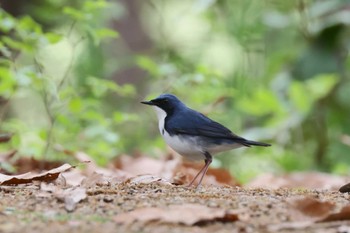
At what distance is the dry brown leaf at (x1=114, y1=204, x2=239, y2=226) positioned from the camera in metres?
2.84

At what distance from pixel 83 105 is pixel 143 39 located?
245 inches

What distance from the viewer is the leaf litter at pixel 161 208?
2.82 metres

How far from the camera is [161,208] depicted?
3.03 meters

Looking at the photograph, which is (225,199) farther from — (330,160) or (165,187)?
(330,160)

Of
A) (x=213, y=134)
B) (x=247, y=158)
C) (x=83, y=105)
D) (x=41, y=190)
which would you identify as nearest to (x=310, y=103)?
(x=247, y=158)

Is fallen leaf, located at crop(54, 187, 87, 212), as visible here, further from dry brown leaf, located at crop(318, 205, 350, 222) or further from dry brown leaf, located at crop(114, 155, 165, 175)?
dry brown leaf, located at crop(114, 155, 165, 175)

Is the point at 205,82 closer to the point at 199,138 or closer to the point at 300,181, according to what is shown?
the point at 300,181

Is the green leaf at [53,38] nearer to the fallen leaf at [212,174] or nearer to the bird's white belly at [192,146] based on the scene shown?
the fallen leaf at [212,174]

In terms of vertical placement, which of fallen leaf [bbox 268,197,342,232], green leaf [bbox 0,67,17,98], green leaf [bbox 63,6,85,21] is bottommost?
fallen leaf [bbox 268,197,342,232]

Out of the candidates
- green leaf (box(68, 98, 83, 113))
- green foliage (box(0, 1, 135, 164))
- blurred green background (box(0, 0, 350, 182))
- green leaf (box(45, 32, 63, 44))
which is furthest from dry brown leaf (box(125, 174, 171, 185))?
green leaf (box(68, 98, 83, 113))

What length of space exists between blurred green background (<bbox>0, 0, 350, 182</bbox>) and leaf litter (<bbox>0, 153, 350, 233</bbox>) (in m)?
2.28

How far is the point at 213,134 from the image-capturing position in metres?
4.78

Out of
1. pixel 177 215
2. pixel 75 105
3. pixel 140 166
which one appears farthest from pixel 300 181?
pixel 177 215

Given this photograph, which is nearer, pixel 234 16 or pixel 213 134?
pixel 213 134
